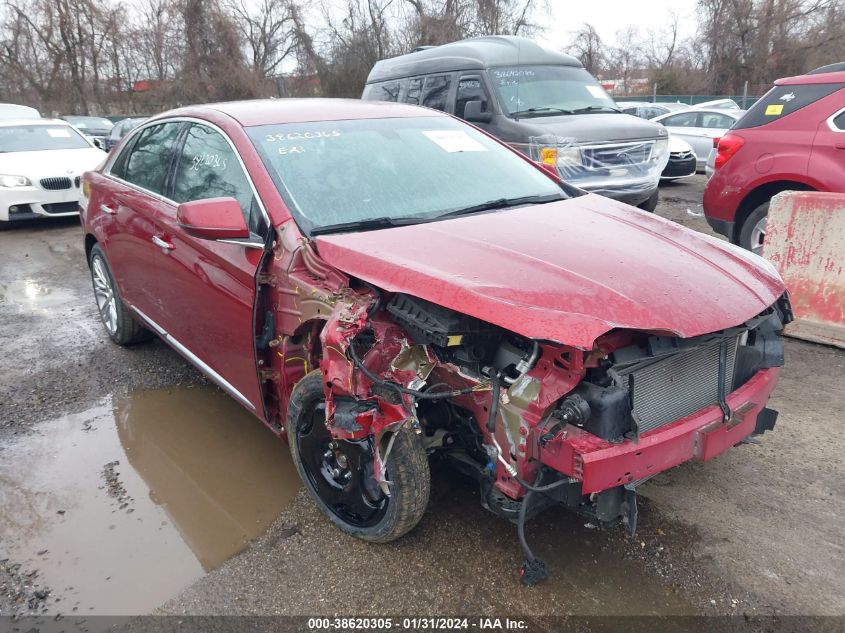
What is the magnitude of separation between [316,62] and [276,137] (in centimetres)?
3530

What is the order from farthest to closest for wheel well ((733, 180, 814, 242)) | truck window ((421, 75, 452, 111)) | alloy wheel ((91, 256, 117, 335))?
1. truck window ((421, 75, 452, 111))
2. wheel well ((733, 180, 814, 242))
3. alloy wheel ((91, 256, 117, 335))

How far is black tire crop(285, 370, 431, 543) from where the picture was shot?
2.44 meters

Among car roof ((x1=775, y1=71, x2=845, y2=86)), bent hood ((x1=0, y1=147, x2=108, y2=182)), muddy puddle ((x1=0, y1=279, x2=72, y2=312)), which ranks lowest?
muddy puddle ((x1=0, y1=279, x2=72, y2=312))

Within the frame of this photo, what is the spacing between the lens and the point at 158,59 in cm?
3562

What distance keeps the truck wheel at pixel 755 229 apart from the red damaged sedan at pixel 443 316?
120 inches

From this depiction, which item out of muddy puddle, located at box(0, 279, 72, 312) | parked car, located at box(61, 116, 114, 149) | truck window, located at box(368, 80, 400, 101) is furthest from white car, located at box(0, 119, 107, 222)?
parked car, located at box(61, 116, 114, 149)

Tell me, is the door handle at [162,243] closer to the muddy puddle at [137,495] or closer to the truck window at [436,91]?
the muddy puddle at [137,495]

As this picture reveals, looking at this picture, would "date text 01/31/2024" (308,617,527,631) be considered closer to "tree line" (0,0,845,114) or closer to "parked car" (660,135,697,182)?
"parked car" (660,135,697,182)

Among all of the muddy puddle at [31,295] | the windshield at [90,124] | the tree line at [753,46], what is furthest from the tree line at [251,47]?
the muddy puddle at [31,295]

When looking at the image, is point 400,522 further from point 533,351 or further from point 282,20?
point 282,20

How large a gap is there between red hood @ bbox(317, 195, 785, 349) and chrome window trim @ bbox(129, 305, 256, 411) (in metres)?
1.11

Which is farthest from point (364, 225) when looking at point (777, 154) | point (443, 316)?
point (777, 154)

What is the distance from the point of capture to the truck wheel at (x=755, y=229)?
5805mm

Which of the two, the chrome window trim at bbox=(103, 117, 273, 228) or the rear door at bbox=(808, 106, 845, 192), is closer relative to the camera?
the chrome window trim at bbox=(103, 117, 273, 228)
